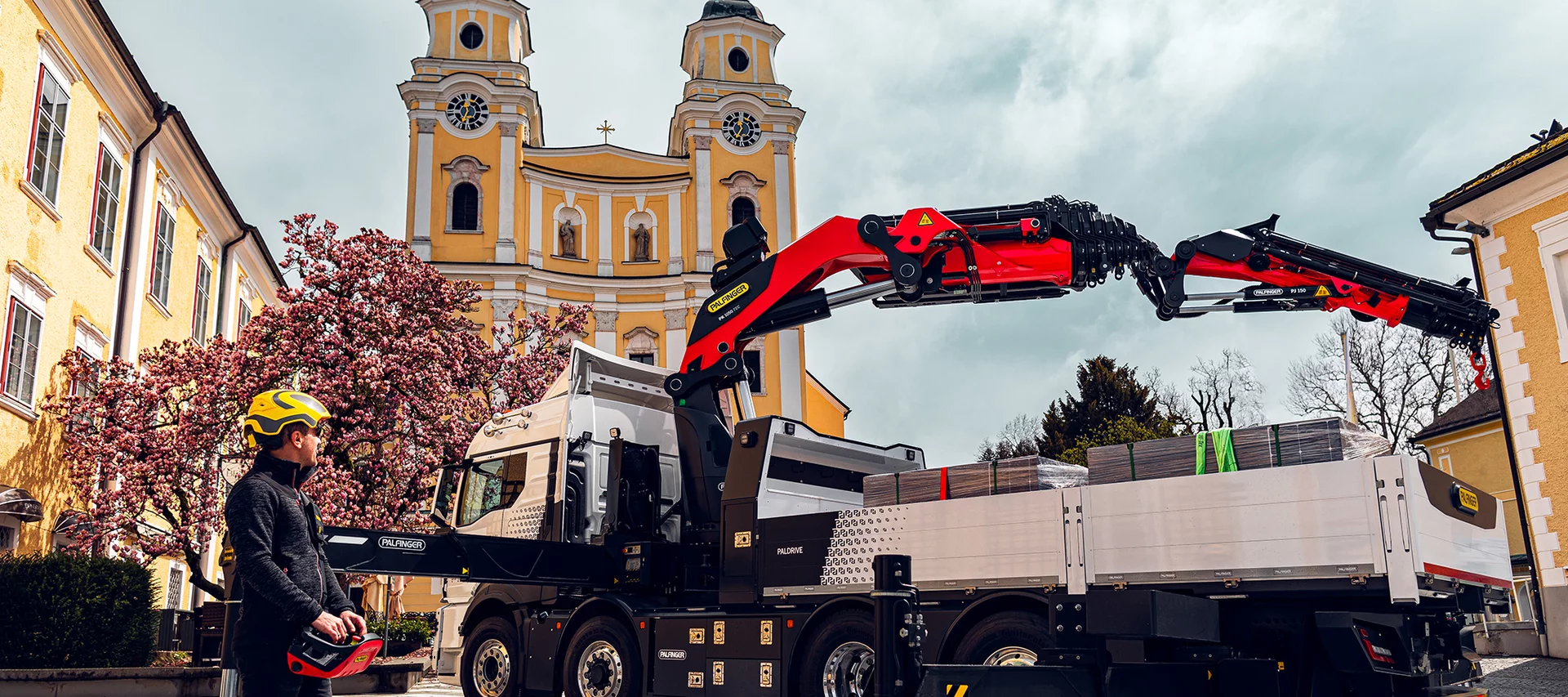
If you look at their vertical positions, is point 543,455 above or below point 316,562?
above

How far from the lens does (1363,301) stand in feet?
37.7

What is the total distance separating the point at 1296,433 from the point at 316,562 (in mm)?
6539

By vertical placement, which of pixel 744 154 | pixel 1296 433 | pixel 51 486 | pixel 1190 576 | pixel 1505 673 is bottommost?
pixel 1505 673

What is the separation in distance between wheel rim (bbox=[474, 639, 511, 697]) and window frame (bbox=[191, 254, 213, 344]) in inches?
654

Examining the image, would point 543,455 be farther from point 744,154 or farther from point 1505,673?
point 744,154

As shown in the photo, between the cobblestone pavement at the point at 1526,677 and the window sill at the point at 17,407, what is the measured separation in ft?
64.5

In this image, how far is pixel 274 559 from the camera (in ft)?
17.1

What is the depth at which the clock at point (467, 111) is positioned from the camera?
4591 cm

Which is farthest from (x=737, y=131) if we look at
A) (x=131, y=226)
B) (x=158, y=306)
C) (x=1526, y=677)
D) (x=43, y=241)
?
(x=1526, y=677)

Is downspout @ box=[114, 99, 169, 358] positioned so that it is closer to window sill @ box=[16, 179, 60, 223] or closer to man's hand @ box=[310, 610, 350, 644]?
window sill @ box=[16, 179, 60, 223]

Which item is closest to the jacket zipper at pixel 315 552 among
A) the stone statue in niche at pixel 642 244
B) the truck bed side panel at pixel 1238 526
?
the truck bed side panel at pixel 1238 526

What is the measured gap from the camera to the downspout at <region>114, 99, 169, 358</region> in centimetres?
Result: 2214

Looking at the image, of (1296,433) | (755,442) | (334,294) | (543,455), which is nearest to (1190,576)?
(1296,433)

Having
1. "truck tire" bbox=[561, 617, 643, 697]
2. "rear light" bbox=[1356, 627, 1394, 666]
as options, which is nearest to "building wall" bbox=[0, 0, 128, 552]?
"truck tire" bbox=[561, 617, 643, 697]
